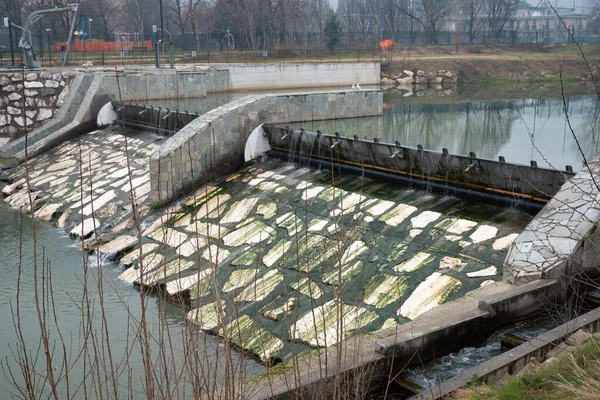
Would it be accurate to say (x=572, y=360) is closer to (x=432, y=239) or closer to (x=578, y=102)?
(x=432, y=239)

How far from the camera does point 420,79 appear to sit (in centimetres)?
4316

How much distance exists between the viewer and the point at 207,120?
1332 cm

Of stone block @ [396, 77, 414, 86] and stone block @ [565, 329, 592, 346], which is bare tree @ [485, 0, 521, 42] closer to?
stone block @ [396, 77, 414, 86]

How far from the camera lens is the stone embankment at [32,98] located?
19234 millimetres

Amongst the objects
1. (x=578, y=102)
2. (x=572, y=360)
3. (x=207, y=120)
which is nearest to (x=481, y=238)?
(x=572, y=360)

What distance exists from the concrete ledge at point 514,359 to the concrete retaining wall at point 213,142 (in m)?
6.61

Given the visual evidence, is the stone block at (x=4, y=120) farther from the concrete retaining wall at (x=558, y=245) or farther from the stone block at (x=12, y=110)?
the concrete retaining wall at (x=558, y=245)

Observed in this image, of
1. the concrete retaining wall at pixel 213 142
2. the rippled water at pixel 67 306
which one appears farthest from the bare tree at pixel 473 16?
the rippled water at pixel 67 306

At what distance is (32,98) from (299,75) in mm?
17475

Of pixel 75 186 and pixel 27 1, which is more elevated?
pixel 27 1

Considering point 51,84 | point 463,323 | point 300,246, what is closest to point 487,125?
point 51,84

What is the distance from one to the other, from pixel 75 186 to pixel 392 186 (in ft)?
23.6

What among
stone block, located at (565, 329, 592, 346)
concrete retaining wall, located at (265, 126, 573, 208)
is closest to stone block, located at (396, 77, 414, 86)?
concrete retaining wall, located at (265, 126, 573, 208)

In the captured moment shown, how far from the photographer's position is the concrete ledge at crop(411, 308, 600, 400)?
5.32 metres
